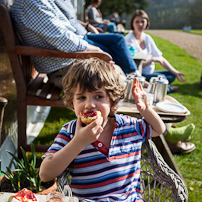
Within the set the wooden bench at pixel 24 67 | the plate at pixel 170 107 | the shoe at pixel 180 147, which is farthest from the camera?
the shoe at pixel 180 147

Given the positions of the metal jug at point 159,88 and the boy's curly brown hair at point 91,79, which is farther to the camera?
the metal jug at point 159,88

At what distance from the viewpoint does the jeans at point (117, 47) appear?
2.98m

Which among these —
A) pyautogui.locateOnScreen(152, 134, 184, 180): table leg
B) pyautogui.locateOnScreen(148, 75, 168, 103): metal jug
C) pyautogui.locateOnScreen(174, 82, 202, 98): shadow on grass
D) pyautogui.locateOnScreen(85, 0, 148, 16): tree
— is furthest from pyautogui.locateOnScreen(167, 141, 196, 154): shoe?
pyautogui.locateOnScreen(85, 0, 148, 16): tree

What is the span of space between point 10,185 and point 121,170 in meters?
1.04

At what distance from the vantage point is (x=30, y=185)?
211 cm

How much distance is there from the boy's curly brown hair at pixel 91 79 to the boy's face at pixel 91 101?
1.0 inches

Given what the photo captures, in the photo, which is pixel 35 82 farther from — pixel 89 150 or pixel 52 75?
pixel 89 150

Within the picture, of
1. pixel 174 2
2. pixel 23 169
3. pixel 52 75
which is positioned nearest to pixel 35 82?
pixel 52 75

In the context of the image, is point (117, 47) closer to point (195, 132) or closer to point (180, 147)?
point (180, 147)

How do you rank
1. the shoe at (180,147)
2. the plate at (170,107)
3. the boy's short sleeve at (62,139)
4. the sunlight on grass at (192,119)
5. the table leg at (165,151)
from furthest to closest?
the shoe at (180,147), the sunlight on grass at (192,119), the table leg at (165,151), the plate at (170,107), the boy's short sleeve at (62,139)

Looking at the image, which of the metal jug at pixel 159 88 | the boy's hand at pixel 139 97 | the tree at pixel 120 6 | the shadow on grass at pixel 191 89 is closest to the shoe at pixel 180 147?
the metal jug at pixel 159 88

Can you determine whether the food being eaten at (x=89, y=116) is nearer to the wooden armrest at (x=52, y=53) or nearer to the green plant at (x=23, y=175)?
the green plant at (x=23, y=175)

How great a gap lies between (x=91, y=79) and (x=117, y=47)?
1683 millimetres

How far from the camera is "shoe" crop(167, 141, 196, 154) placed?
3.10 meters
